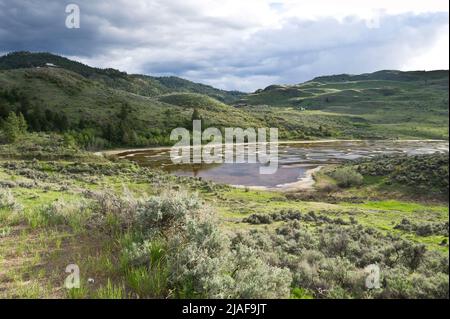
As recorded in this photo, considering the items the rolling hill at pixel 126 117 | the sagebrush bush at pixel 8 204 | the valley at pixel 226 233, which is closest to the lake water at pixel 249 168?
the valley at pixel 226 233

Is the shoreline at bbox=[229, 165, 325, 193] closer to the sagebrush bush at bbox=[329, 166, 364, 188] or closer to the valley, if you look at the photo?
the valley

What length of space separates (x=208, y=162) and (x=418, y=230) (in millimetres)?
49742

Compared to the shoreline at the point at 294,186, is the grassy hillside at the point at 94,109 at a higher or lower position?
higher

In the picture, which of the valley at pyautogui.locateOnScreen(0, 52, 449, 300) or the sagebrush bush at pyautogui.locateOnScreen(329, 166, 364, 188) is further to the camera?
the sagebrush bush at pyautogui.locateOnScreen(329, 166, 364, 188)

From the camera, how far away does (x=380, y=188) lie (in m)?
41.8

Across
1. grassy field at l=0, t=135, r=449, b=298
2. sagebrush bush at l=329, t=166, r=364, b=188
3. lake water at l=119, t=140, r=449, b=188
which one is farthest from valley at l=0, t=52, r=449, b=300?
lake water at l=119, t=140, r=449, b=188

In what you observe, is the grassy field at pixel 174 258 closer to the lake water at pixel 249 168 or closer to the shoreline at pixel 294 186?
the shoreline at pixel 294 186

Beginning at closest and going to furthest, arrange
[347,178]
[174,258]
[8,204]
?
[174,258]
[8,204]
[347,178]

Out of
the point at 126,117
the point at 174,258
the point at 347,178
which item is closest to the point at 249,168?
the point at 347,178

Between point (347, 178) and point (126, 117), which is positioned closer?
point (347, 178)

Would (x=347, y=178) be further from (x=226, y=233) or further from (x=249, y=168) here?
(x=226, y=233)

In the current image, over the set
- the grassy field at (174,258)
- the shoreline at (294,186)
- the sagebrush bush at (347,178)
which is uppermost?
the grassy field at (174,258)
